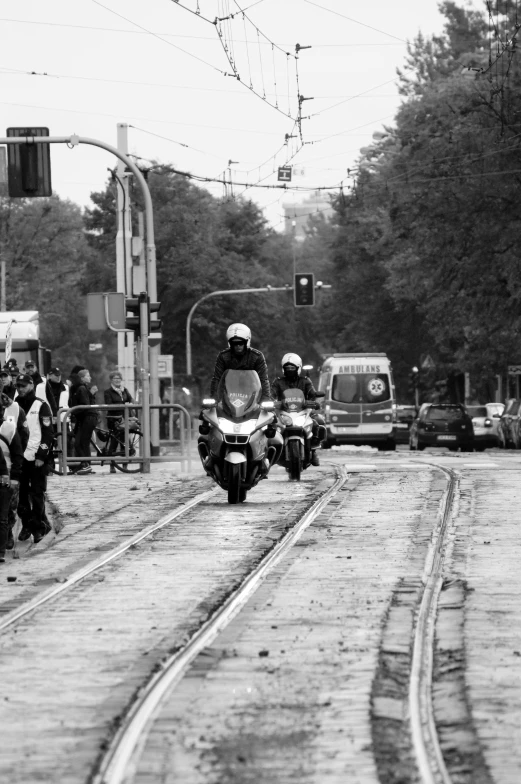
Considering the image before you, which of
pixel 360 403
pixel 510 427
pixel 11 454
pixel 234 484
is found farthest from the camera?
pixel 510 427

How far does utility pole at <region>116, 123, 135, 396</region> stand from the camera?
36.0m

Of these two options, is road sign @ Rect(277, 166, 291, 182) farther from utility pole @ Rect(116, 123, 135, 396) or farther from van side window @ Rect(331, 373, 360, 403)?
van side window @ Rect(331, 373, 360, 403)

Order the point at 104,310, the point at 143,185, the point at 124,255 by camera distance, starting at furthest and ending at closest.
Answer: the point at 124,255 < the point at 104,310 < the point at 143,185

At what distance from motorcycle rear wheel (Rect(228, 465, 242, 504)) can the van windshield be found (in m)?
29.9

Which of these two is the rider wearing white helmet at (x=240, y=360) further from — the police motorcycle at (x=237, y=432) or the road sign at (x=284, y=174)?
the road sign at (x=284, y=174)

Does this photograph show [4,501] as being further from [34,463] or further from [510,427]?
[510,427]

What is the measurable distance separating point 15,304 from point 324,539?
210 feet

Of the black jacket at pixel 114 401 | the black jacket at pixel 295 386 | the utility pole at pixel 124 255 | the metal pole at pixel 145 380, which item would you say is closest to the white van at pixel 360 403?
the utility pole at pixel 124 255

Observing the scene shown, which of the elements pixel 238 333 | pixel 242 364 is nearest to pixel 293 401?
pixel 242 364

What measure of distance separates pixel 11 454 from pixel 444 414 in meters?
35.5

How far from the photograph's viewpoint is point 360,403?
4925cm

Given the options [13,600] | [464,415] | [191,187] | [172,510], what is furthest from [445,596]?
[191,187]

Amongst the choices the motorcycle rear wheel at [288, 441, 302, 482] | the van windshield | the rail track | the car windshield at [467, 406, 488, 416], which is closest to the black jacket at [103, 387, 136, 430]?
the motorcycle rear wheel at [288, 441, 302, 482]

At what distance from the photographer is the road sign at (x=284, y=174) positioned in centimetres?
4216
